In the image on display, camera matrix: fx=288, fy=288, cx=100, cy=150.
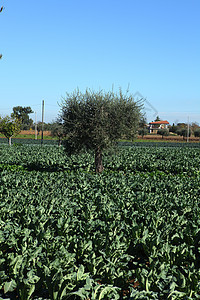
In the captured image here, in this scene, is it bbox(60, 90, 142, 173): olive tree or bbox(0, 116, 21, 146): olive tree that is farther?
bbox(0, 116, 21, 146): olive tree

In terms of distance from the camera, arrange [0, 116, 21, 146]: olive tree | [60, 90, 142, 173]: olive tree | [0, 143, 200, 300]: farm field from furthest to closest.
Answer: [0, 116, 21, 146]: olive tree < [60, 90, 142, 173]: olive tree < [0, 143, 200, 300]: farm field

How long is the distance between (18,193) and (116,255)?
4.73 metres

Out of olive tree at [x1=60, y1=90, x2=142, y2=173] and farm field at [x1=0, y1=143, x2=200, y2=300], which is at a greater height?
olive tree at [x1=60, y1=90, x2=142, y2=173]

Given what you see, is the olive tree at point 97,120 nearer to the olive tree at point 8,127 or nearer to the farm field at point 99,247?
the farm field at point 99,247

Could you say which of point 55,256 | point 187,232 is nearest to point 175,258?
point 187,232

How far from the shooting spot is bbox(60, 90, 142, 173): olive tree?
613 inches

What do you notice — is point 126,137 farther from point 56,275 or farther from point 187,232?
point 56,275

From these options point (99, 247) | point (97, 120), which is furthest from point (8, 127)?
point (99, 247)

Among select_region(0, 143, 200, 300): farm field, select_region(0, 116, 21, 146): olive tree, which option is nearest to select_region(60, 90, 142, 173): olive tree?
select_region(0, 143, 200, 300): farm field

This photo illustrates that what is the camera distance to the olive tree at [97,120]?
15562mm

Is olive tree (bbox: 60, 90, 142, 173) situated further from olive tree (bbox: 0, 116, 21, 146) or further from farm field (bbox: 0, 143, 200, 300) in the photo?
olive tree (bbox: 0, 116, 21, 146)

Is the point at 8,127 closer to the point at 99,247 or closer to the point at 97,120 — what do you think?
the point at 97,120

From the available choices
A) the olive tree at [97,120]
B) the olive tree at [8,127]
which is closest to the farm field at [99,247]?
the olive tree at [97,120]

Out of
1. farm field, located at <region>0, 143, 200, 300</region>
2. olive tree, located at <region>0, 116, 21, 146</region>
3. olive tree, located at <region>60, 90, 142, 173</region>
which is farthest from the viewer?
olive tree, located at <region>0, 116, 21, 146</region>
